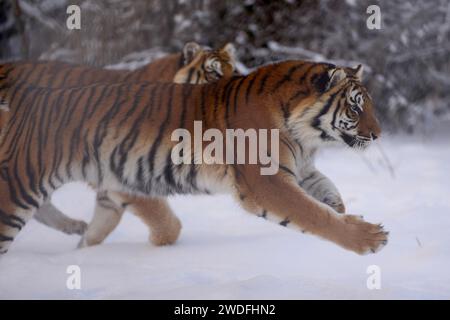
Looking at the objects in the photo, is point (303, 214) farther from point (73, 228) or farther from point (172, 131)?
point (73, 228)

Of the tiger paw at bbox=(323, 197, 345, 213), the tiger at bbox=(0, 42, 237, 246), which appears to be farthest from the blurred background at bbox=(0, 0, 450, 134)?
the tiger paw at bbox=(323, 197, 345, 213)

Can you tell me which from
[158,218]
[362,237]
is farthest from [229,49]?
[362,237]

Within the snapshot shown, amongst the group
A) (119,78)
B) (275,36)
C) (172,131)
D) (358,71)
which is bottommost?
(172,131)

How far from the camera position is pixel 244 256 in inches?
81.0

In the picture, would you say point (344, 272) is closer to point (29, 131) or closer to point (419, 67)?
point (29, 131)

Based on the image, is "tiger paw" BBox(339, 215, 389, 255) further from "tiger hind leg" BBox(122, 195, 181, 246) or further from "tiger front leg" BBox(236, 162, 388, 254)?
"tiger hind leg" BBox(122, 195, 181, 246)

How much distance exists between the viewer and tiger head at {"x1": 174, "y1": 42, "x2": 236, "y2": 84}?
9.19 ft

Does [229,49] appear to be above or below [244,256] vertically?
above

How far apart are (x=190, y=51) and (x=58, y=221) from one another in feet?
2.64

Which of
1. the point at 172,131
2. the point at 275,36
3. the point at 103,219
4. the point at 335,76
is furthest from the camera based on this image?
the point at 275,36

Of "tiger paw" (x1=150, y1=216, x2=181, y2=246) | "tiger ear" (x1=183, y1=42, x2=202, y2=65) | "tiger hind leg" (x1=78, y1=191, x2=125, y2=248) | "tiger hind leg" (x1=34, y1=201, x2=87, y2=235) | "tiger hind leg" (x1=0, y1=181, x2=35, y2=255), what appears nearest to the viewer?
"tiger hind leg" (x1=0, y1=181, x2=35, y2=255)

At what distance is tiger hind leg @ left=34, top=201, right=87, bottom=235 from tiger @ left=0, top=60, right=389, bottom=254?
52 centimetres

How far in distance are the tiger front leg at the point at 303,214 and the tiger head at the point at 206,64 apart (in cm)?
102

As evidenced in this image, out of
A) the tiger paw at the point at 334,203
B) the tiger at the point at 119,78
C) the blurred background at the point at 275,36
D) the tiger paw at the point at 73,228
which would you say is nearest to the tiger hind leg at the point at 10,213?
the tiger at the point at 119,78
